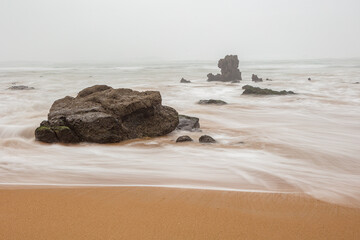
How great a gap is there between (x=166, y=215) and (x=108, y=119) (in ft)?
16.0

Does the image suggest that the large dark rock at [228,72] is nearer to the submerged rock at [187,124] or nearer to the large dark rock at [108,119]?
the submerged rock at [187,124]

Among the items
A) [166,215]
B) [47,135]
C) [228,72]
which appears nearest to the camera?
[166,215]

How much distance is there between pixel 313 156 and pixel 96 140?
4869mm

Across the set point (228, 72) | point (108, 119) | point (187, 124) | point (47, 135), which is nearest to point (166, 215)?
point (108, 119)

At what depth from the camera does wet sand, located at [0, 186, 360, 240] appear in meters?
2.57

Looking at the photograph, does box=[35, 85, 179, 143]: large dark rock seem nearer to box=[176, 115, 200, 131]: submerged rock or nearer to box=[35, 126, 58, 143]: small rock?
box=[35, 126, 58, 143]: small rock

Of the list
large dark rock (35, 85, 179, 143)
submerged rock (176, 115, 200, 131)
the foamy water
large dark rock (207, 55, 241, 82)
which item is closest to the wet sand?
the foamy water

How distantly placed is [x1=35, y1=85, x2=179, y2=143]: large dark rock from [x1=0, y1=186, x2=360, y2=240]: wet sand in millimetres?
3667

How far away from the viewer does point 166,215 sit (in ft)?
9.57

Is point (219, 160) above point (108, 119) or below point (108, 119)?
below

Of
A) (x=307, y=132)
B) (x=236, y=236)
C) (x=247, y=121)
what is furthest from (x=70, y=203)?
(x=247, y=121)

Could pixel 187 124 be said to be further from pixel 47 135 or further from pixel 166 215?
pixel 166 215

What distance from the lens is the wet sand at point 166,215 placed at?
257cm

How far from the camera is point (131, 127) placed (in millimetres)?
8008
